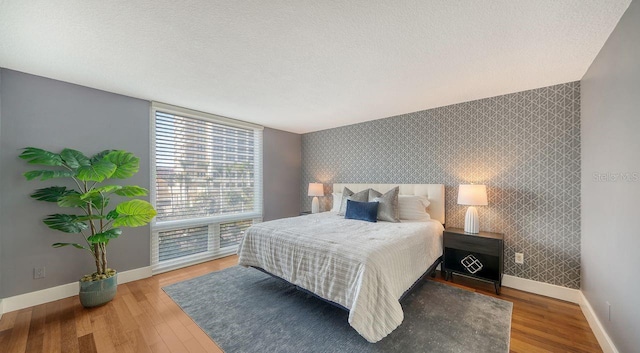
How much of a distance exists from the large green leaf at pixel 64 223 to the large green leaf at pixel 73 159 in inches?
20.7

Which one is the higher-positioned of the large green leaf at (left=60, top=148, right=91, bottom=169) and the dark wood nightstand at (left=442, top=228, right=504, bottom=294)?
the large green leaf at (left=60, top=148, right=91, bottom=169)

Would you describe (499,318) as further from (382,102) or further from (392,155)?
(382,102)

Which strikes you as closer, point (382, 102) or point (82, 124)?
point (82, 124)

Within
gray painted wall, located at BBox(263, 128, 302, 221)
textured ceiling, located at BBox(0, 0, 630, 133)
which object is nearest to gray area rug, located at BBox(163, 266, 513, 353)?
gray painted wall, located at BBox(263, 128, 302, 221)

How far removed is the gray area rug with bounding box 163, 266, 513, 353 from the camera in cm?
179

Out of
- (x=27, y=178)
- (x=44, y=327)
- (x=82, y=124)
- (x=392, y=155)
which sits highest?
(x=82, y=124)

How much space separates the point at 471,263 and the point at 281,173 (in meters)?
3.69

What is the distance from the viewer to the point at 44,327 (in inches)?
79.5

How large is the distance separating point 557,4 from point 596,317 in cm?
251

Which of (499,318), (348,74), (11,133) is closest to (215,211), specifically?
(11,133)

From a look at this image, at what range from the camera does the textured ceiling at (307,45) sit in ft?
4.85

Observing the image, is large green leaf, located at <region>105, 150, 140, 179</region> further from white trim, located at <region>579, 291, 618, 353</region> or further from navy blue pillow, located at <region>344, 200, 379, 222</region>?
white trim, located at <region>579, 291, 618, 353</region>

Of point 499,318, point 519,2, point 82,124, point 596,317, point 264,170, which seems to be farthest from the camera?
point 264,170

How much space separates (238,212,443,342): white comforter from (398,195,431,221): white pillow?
0.66 ft
